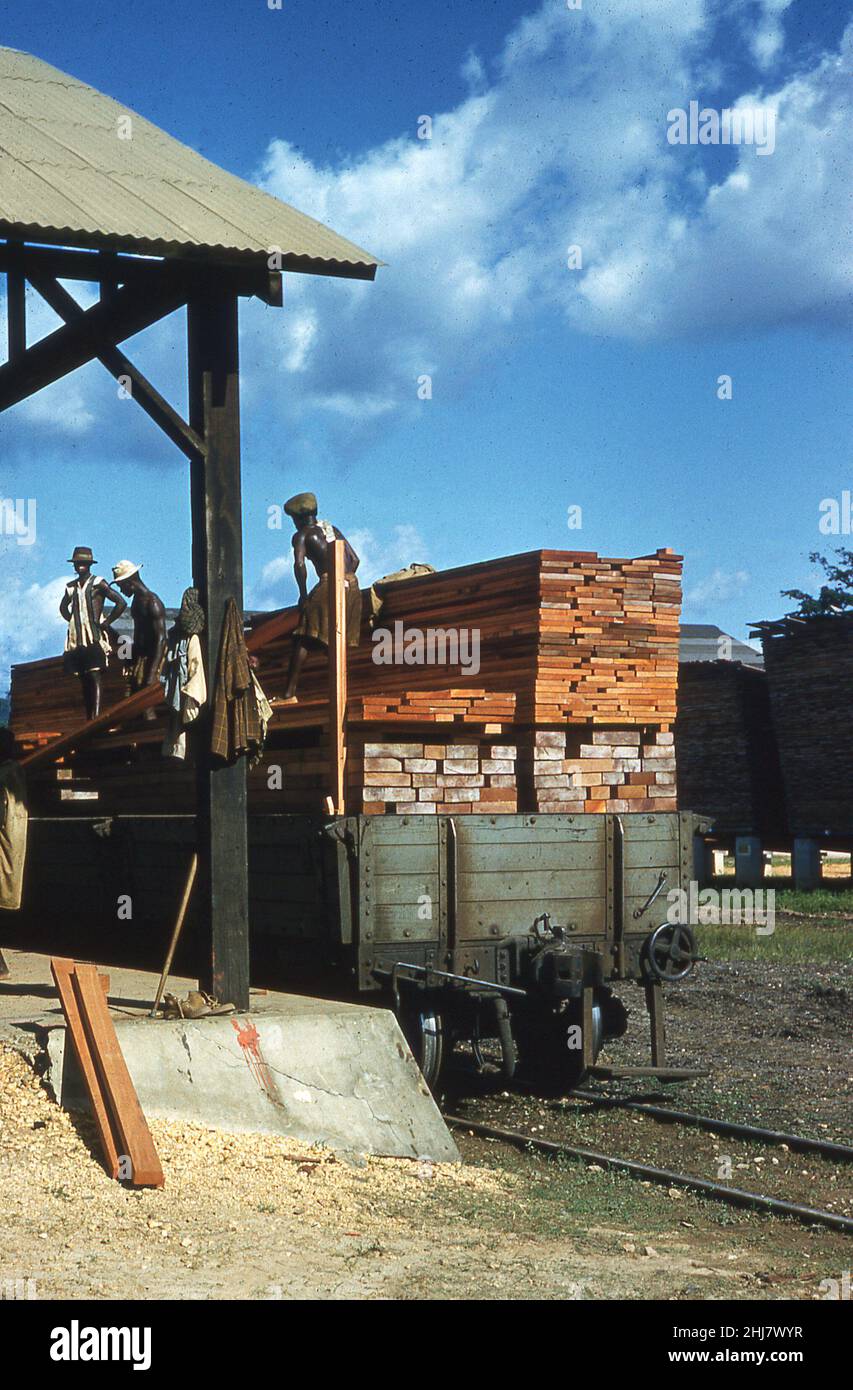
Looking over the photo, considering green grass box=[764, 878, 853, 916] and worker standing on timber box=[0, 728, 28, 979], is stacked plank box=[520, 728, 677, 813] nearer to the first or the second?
worker standing on timber box=[0, 728, 28, 979]

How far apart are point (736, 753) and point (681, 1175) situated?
21142 millimetres

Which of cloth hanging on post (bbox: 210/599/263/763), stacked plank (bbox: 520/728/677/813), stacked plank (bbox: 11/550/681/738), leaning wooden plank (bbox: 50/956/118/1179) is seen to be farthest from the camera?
stacked plank (bbox: 11/550/681/738)

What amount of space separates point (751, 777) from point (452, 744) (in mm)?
19216

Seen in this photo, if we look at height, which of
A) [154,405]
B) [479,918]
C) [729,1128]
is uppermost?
[154,405]

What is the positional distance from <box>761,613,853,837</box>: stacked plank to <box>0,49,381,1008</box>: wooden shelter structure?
18583 mm

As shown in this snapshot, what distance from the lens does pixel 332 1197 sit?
697cm

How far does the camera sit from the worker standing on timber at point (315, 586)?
35.2 ft

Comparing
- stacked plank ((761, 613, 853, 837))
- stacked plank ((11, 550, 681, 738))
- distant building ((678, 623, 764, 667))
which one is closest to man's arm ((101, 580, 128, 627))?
stacked plank ((11, 550, 681, 738))

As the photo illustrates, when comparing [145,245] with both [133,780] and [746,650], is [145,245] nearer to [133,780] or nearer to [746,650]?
[133,780]

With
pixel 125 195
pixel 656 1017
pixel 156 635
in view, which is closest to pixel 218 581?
pixel 125 195

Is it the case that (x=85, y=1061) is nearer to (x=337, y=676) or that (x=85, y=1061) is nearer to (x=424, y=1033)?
(x=424, y=1033)

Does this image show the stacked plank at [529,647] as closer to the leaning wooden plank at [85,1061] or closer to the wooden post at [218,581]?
the wooden post at [218,581]

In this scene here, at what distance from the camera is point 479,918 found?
30.2 feet

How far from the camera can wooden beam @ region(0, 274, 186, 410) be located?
8906 mm
